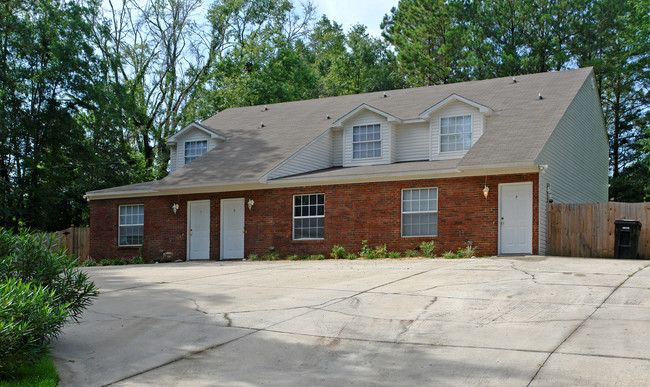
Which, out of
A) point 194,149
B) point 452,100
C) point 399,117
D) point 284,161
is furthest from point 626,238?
point 194,149

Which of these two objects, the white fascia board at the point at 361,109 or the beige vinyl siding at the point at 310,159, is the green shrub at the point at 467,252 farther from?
the beige vinyl siding at the point at 310,159

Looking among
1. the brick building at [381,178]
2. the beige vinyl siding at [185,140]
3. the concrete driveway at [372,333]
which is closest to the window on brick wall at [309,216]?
the brick building at [381,178]

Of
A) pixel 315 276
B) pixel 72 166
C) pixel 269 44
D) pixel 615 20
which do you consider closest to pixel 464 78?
pixel 615 20

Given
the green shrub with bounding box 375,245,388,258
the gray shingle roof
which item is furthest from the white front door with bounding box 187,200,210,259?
the green shrub with bounding box 375,245,388,258

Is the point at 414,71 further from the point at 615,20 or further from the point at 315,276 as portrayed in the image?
the point at 315,276

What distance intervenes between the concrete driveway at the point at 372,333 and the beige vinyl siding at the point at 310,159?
9.35m

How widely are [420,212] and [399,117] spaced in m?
4.79

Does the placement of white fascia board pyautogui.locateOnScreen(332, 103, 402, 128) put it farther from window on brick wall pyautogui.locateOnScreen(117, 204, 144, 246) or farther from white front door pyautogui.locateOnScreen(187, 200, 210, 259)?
window on brick wall pyautogui.locateOnScreen(117, 204, 144, 246)

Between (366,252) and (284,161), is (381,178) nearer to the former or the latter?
(366,252)

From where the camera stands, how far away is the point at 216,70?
40.3 meters

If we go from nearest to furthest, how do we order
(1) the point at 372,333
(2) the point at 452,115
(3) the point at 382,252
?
(1) the point at 372,333
(3) the point at 382,252
(2) the point at 452,115

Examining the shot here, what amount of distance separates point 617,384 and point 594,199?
21172 mm

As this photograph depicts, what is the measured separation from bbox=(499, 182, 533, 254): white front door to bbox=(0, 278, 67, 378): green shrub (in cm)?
1363

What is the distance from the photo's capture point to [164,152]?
130 ft
